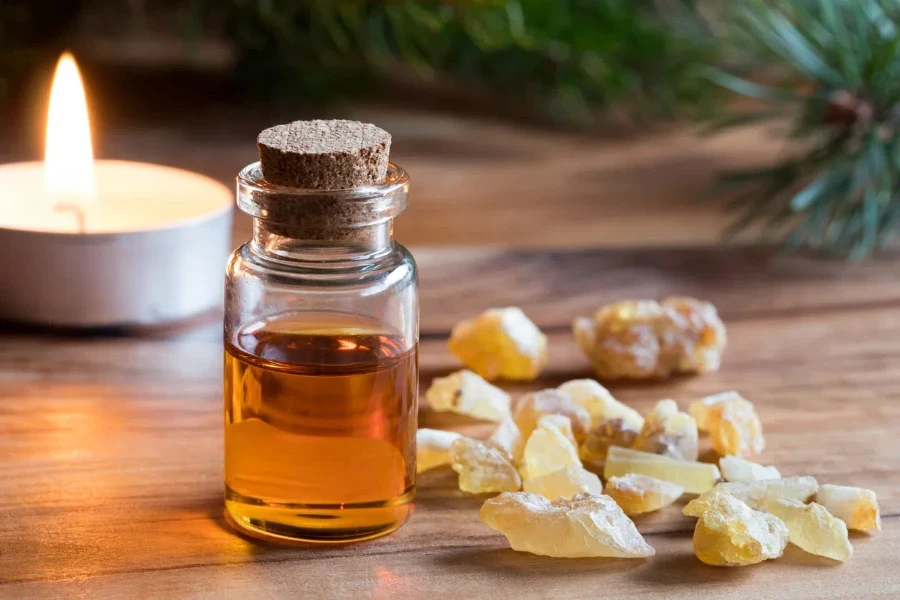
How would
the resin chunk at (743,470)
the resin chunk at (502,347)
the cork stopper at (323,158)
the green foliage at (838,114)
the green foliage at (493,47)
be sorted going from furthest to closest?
the green foliage at (493,47), the green foliage at (838,114), the resin chunk at (502,347), the resin chunk at (743,470), the cork stopper at (323,158)

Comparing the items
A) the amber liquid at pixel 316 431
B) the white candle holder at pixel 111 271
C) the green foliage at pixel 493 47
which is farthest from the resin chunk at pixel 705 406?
the green foliage at pixel 493 47

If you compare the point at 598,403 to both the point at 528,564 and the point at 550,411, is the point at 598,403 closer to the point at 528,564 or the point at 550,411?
the point at 550,411

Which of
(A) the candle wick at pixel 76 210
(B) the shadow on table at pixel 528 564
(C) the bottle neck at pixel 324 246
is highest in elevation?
(C) the bottle neck at pixel 324 246

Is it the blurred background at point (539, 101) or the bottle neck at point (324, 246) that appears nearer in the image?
the bottle neck at point (324, 246)

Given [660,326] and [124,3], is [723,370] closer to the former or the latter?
[660,326]

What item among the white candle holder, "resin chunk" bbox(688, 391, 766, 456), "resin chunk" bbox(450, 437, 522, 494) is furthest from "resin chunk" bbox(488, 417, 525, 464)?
the white candle holder

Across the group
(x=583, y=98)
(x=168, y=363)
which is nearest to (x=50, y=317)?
(x=168, y=363)

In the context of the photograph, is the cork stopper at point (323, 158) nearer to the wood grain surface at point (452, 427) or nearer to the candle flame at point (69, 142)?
the wood grain surface at point (452, 427)

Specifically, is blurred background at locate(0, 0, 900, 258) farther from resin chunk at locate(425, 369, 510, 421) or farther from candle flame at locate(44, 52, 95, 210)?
resin chunk at locate(425, 369, 510, 421)
